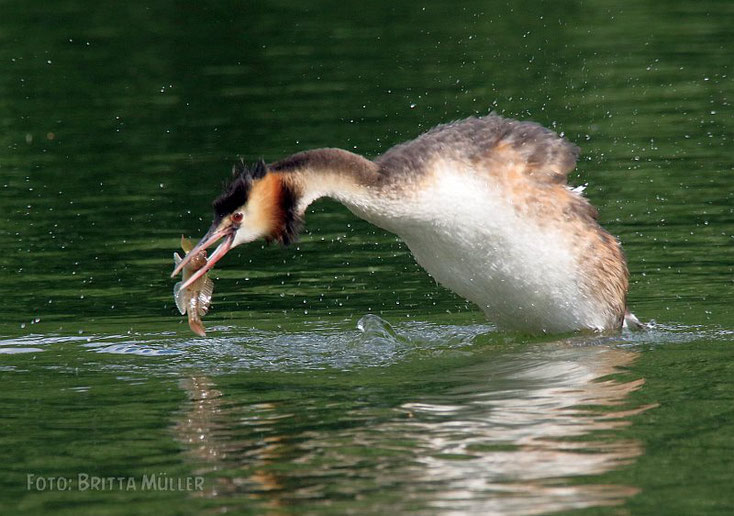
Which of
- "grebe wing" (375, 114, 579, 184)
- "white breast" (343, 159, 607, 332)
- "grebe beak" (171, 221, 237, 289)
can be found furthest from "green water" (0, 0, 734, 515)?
"grebe wing" (375, 114, 579, 184)

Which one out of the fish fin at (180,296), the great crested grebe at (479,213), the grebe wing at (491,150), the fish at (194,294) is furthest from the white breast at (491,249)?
the fish fin at (180,296)

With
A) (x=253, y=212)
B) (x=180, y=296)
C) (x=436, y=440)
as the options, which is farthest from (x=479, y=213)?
(x=436, y=440)

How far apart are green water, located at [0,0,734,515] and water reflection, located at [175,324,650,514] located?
24 mm

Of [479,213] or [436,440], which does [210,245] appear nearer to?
[479,213]

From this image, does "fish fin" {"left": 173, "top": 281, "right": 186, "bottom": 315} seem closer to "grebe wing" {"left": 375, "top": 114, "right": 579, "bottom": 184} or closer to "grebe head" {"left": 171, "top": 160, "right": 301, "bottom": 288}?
"grebe head" {"left": 171, "top": 160, "right": 301, "bottom": 288}

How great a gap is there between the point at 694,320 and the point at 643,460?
3.63 m

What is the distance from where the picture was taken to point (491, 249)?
1023 centimetres

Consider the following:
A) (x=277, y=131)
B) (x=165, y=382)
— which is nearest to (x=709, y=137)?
(x=277, y=131)

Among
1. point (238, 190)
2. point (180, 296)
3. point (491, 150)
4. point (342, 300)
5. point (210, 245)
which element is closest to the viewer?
point (238, 190)

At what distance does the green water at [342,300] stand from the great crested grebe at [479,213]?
1.27 feet

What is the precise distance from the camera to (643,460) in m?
7.80

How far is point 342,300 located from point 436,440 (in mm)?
4183

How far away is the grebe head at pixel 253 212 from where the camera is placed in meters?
9.96

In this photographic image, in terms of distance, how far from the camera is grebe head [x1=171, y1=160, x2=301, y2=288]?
32.7 ft
